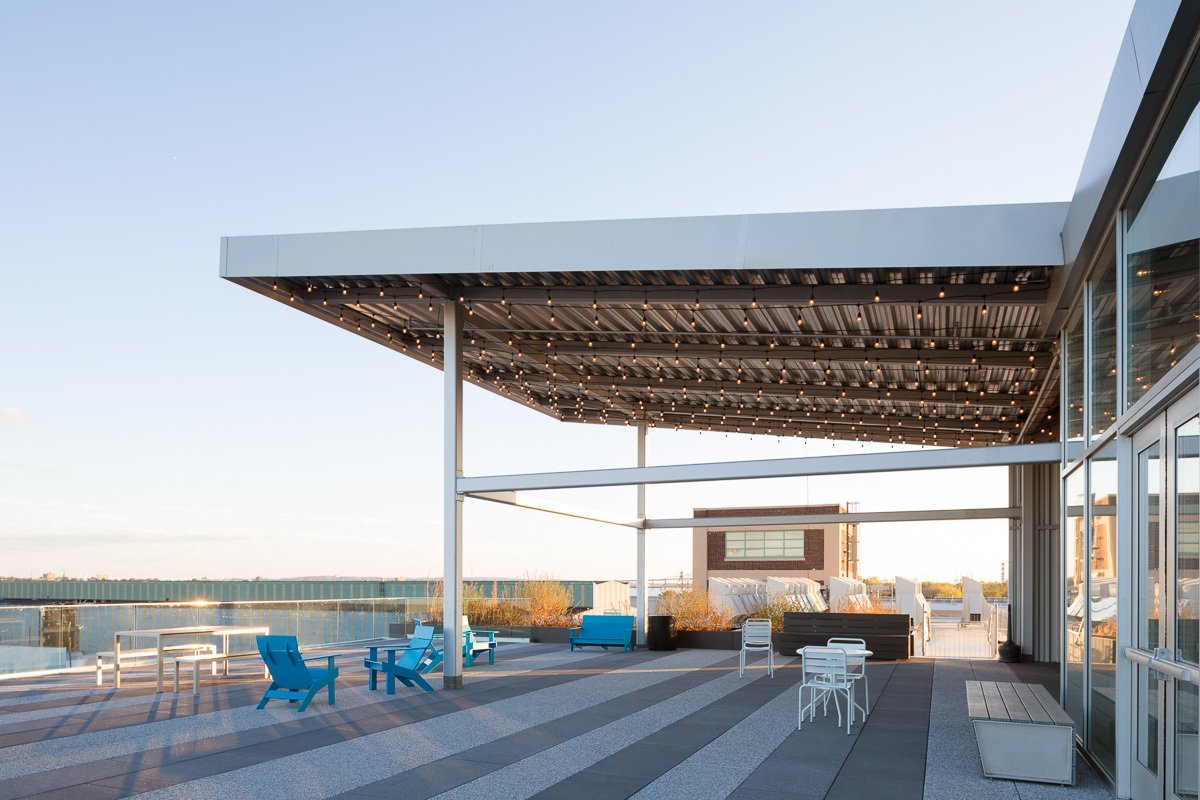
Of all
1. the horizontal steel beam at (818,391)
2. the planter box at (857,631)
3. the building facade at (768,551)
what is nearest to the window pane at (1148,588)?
the horizontal steel beam at (818,391)

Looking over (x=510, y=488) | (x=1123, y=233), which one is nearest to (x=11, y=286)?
(x=510, y=488)

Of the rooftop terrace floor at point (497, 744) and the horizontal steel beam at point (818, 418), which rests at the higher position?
the horizontal steel beam at point (818, 418)

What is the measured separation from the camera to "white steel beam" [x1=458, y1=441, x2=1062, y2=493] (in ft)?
33.6

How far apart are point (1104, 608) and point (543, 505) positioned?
27.3 ft

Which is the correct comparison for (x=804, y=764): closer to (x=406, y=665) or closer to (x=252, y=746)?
(x=252, y=746)

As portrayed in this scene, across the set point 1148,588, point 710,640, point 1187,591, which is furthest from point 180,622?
point 1187,591

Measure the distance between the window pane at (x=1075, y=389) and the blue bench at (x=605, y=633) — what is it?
36.2ft

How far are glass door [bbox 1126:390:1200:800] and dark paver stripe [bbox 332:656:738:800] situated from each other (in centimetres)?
433

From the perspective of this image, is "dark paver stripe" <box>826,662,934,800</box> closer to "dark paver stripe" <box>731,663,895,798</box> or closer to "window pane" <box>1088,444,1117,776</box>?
"dark paver stripe" <box>731,663,895,798</box>

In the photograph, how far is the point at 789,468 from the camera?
440 inches

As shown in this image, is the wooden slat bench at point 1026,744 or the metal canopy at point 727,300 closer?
the wooden slat bench at point 1026,744

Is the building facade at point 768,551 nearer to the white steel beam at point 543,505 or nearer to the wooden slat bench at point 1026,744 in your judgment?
the white steel beam at point 543,505

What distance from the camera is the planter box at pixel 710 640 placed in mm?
19281

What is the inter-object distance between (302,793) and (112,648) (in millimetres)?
9545
